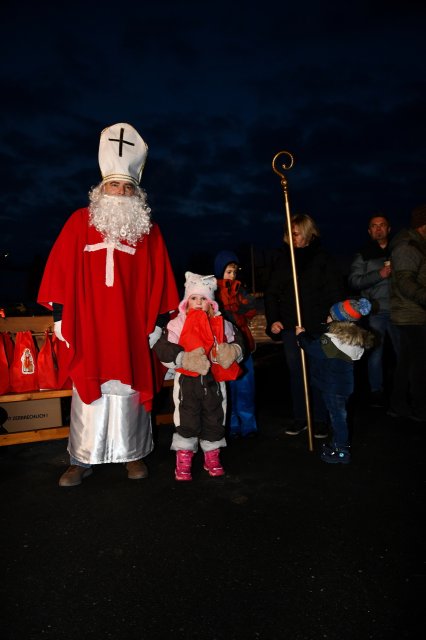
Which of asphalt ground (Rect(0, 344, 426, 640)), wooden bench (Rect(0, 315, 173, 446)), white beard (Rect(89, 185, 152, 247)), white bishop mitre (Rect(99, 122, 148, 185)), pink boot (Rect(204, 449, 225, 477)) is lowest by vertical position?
asphalt ground (Rect(0, 344, 426, 640))

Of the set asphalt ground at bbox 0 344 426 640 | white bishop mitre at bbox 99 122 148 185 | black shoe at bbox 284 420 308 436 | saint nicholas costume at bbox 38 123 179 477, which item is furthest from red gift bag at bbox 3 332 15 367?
black shoe at bbox 284 420 308 436

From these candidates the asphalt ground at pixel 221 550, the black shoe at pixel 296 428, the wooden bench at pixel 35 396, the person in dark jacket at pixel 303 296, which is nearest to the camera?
the asphalt ground at pixel 221 550

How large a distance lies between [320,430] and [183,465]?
1637mm

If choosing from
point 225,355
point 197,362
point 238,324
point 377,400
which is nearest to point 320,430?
point 238,324

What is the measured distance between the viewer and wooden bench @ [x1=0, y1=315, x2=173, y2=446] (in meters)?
4.16

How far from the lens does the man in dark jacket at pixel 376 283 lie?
5.58 m

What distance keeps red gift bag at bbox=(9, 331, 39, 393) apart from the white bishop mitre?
170 cm

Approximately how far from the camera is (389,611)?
6.75ft

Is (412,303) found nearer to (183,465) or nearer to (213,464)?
(213,464)

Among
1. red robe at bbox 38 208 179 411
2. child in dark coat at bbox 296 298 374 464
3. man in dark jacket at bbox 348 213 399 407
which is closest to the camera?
red robe at bbox 38 208 179 411

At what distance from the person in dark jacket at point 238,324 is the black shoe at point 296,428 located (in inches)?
14.1

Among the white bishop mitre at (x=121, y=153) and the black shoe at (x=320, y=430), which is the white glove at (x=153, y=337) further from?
the black shoe at (x=320, y=430)

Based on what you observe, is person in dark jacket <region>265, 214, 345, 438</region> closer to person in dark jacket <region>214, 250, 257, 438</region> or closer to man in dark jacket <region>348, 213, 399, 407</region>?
person in dark jacket <region>214, 250, 257, 438</region>

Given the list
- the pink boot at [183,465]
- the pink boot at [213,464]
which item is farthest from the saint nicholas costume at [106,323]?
the pink boot at [213,464]
